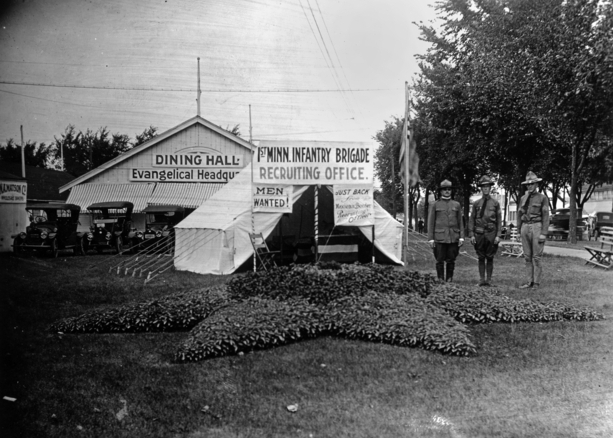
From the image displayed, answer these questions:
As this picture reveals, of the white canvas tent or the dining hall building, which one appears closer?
the white canvas tent

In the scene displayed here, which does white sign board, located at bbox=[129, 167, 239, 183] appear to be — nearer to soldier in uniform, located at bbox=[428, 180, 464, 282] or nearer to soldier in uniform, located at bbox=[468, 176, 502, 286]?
soldier in uniform, located at bbox=[428, 180, 464, 282]

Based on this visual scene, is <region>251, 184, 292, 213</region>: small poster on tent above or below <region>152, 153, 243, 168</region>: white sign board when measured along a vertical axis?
below

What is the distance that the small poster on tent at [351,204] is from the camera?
11883 millimetres

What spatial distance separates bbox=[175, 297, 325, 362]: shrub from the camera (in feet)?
16.7

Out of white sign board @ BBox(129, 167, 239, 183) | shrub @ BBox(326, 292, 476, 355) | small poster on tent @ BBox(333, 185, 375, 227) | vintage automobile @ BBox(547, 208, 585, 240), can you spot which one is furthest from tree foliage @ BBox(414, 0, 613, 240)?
white sign board @ BBox(129, 167, 239, 183)

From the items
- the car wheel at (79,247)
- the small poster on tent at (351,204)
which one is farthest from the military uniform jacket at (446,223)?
the car wheel at (79,247)

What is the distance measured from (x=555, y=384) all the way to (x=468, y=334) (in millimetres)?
1409

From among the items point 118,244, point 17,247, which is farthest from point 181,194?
A: point 17,247

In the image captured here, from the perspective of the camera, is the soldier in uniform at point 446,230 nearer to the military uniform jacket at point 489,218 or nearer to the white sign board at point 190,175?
the military uniform jacket at point 489,218

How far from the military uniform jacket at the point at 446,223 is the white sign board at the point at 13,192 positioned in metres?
7.01

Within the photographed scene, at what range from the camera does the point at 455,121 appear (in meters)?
20.2

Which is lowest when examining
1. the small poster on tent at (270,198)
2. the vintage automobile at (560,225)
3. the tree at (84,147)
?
the vintage automobile at (560,225)

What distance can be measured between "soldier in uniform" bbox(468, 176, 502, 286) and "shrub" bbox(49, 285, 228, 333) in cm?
512

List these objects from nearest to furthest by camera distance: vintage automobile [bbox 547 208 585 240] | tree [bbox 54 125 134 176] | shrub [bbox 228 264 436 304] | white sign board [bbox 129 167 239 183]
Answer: tree [bbox 54 125 134 176]
shrub [bbox 228 264 436 304]
white sign board [bbox 129 167 239 183]
vintage automobile [bbox 547 208 585 240]
